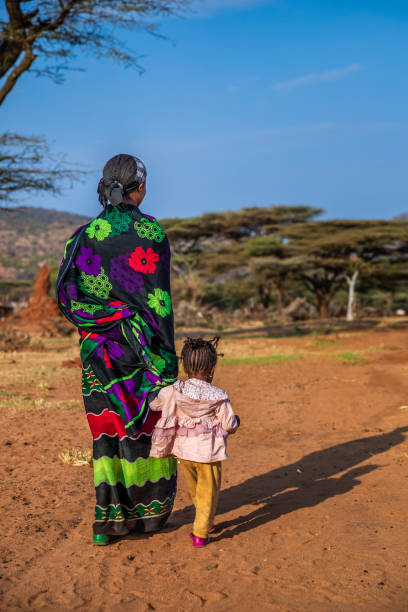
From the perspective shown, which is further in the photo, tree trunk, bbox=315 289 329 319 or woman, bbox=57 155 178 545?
tree trunk, bbox=315 289 329 319

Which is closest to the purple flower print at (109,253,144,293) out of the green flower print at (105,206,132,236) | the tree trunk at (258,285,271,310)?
the green flower print at (105,206,132,236)

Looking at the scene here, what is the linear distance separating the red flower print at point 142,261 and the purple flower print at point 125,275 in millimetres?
29

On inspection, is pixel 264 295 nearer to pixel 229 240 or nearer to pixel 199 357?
pixel 229 240

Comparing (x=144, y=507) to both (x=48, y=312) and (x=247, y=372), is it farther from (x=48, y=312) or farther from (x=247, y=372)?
(x=48, y=312)

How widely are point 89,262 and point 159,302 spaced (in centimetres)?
43

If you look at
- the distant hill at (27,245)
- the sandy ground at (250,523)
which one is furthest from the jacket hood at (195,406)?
the distant hill at (27,245)

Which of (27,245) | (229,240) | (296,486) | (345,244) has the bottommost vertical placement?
(296,486)

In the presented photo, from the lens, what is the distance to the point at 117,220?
3420 mm

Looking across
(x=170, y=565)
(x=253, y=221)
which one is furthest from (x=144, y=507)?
(x=253, y=221)

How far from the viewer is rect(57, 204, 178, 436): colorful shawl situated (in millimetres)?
3326

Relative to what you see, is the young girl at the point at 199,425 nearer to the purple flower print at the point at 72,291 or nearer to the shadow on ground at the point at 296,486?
the shadow on ground at the point at 296,486

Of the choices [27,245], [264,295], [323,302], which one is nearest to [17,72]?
[323,302]

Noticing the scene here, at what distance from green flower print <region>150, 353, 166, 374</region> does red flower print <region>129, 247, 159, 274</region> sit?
0.45 m

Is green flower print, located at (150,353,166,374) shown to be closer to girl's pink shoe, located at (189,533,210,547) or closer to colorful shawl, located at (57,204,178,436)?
colorful shawl, located at (57,204,178,436)
